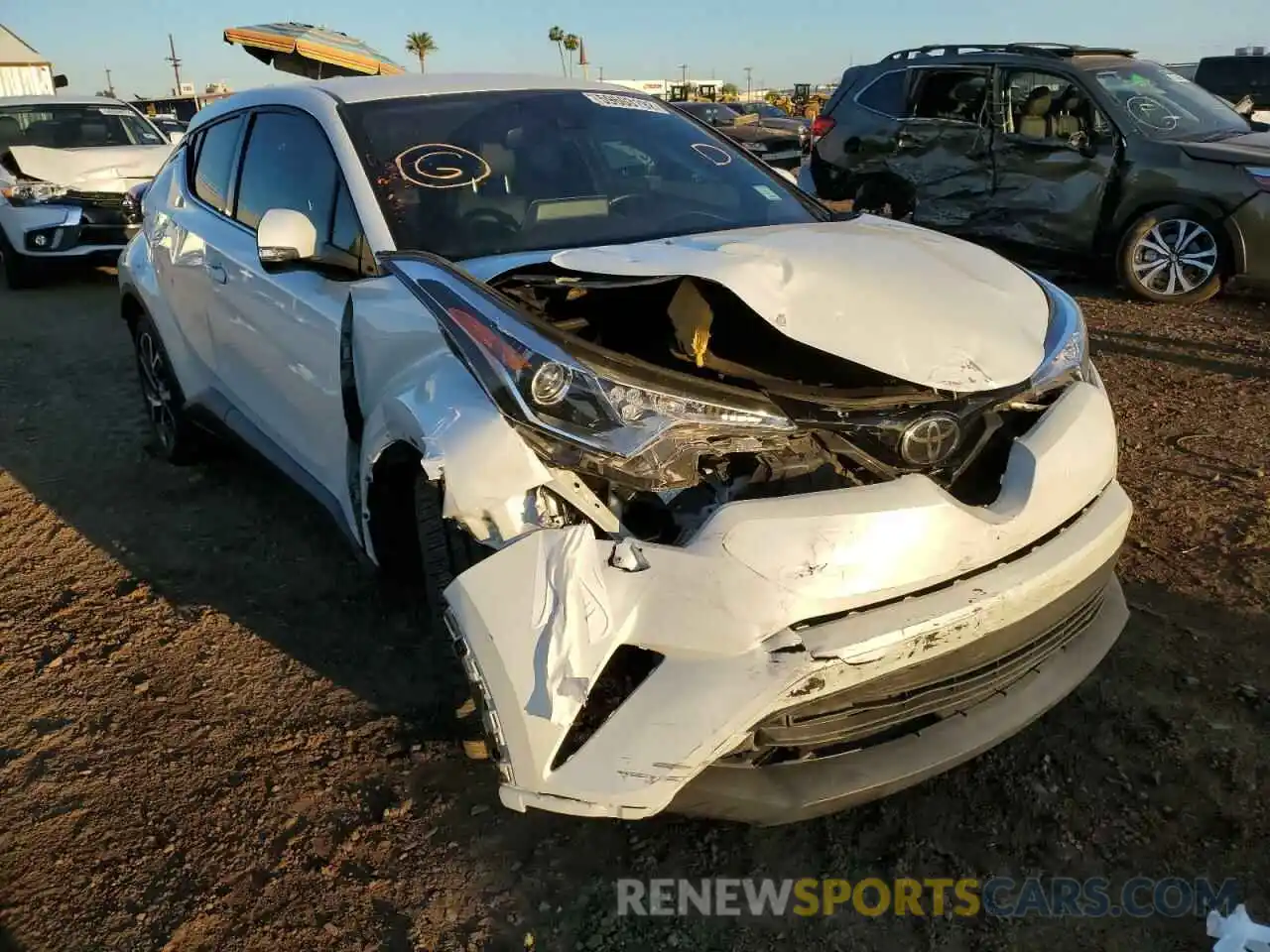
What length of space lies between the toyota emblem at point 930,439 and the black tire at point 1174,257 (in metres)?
5.76

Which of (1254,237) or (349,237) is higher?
(349,237)

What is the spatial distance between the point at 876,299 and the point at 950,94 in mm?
6744

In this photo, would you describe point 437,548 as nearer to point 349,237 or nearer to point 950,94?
point 349,237

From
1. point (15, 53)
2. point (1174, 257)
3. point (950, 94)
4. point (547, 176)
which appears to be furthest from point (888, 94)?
point (15, 53)

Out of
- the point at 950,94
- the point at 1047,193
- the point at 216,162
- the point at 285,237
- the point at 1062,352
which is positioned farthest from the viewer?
the point at 950,94

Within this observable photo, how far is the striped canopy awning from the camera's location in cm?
879

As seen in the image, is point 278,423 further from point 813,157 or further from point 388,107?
point 813,157

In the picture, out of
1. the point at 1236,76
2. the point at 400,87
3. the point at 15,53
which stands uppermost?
the point at 400,87

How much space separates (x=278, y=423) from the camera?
3.30 m

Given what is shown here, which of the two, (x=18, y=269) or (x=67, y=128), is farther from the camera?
(x=67, y=128)

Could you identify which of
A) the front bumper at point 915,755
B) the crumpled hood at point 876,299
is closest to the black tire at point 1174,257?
the crumpled hood at point 876,299

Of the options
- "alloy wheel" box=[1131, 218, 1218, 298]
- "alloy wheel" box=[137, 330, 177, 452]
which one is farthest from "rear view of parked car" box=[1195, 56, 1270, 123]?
"alloy wheel" box=[137, 330, 177, 452]

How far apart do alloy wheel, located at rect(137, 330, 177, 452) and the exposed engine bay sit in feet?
8.97

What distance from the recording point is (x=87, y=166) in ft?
30.0
